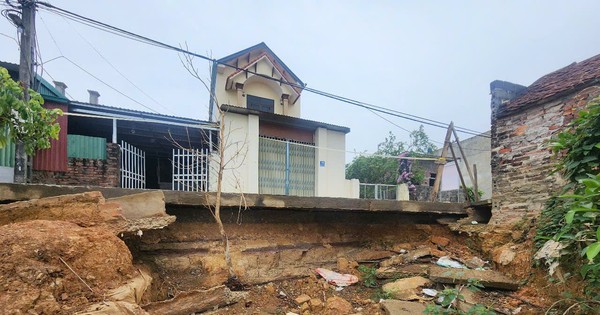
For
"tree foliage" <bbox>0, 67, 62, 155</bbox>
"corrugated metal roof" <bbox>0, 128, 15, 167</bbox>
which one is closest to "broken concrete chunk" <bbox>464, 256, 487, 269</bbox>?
"tree foliage" <bbox>0, 67, 62, 155</bbox>

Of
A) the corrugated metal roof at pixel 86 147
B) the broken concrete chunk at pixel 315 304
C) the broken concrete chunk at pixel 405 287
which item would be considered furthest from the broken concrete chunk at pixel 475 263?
the corrugated metal roof at pixel 86 147

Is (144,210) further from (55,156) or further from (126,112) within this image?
(126,112)

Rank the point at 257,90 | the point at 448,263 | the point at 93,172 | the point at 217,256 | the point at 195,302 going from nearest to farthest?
the point at 195,302 < the point at 217,256 < the point at 448,263 < the point at 93,172 < the point at 257,90

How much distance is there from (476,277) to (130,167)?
7190 mm

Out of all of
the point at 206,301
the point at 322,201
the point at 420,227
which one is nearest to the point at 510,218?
A: the point at 420,227

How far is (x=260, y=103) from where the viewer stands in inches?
435

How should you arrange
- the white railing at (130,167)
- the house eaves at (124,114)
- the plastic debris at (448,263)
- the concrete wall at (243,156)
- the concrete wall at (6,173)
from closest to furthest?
the plastic debris at (448,263) → the concrete wall at (6,173) → the house eaves at (124,114) → the white railing at (130,167) → the concrete wall at (243,156)

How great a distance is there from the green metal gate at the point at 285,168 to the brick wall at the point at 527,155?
4153 mm

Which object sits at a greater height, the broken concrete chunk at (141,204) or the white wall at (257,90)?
the white wall at (257,90)

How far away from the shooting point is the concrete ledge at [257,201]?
326 cm

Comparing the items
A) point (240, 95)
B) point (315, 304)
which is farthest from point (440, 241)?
point (240, 95)

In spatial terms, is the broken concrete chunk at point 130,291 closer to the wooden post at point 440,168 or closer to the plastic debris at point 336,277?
the plastic debris at point 336,277

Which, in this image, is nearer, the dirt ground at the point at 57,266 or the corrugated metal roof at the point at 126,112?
the dirt ground at the point at 57,266

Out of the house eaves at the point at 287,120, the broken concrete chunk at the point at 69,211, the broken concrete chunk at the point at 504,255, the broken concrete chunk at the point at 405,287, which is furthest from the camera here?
the house eaves at the point at 287,120
